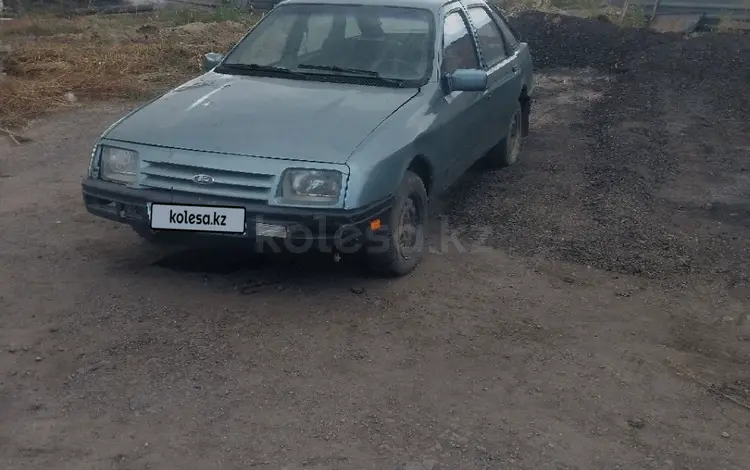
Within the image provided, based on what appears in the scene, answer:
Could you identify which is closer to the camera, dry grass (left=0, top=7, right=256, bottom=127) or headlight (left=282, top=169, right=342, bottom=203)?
headlight (left=282, top=169, right=342, bottom=203)

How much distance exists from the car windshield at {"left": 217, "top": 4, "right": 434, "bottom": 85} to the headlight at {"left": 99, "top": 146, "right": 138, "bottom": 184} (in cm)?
128

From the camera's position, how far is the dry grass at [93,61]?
9297 mm

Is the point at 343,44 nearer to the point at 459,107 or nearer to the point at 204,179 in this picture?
the point at 459,107

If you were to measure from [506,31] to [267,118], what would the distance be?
3.21 metres

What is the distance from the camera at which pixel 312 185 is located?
4.25 meters

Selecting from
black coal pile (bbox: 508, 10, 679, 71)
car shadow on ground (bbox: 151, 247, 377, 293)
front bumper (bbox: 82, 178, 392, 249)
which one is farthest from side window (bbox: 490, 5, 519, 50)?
black coal pile (bbox: 508, 10, 679, 71)

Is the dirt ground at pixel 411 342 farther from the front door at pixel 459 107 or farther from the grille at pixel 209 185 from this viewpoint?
the grille at pixel 209 185

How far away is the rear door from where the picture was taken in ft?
20.6

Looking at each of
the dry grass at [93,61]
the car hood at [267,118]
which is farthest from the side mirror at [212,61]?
the dry grass at [93,61]

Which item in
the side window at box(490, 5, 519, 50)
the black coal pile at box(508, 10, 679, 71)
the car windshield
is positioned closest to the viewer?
the car windshield

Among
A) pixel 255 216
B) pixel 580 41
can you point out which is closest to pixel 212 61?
pixel 255 216

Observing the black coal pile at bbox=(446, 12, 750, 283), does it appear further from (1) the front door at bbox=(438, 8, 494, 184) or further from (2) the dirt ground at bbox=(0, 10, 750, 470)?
(1) the front door at bbox=(438, 8, 494, 184)

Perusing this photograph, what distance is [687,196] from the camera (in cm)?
655

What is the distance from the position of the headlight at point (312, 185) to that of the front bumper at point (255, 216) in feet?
0.29
